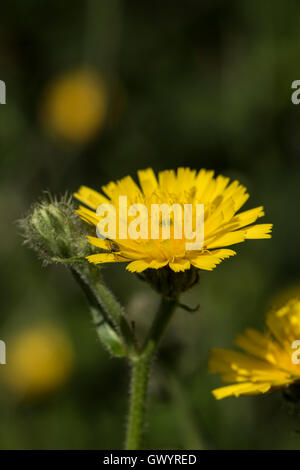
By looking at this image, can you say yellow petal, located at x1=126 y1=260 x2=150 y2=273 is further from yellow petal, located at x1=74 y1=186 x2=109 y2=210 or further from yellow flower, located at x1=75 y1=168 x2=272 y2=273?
yellow petal, located at x1=74 y1=186 x2=109 y2=210

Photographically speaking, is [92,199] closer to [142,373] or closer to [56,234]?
[56,234]

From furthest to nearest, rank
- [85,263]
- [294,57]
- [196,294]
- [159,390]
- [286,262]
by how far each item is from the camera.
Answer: [294,57] → [286,262] → [196,294] → [159,390] → [85,263]

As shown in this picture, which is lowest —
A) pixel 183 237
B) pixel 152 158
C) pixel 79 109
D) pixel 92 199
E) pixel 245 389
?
pixel 245 389

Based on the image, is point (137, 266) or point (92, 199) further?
point (92, 199)

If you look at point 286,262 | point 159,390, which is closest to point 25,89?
point 286,262

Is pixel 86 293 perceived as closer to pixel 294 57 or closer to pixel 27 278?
pixel 27 278

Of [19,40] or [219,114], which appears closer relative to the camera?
[219,114]

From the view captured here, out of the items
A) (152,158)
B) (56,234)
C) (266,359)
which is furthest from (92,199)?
(152,158)
